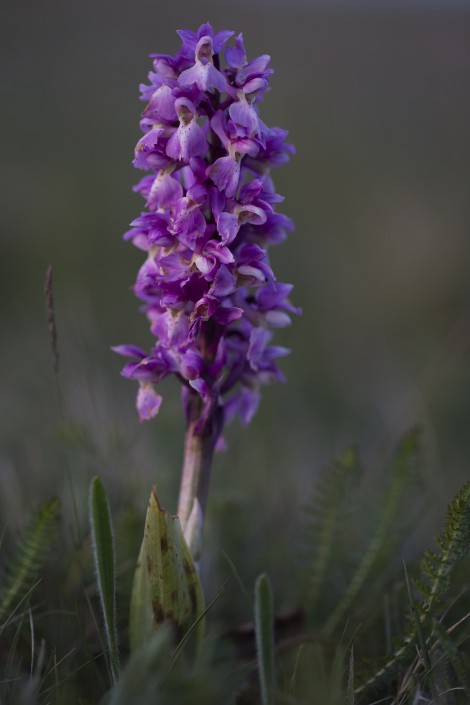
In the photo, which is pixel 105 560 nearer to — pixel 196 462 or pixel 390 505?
pixel 196 462

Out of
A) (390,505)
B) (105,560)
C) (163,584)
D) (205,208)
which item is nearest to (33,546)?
(105,560)

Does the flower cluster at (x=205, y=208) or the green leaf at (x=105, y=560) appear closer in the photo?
the green leaf at (x=105, y=560)

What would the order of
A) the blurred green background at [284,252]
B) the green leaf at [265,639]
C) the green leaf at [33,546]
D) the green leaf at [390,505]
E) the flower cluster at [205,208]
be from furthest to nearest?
the blurred green background at [284,252]
the green leaf at [390,505]
the green leaf at [33,546]
the flower cluster at [205,208]
the green leaf at [265,639]

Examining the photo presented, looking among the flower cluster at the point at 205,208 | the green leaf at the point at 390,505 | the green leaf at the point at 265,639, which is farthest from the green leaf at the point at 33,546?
the green leaf at the point at 390,505

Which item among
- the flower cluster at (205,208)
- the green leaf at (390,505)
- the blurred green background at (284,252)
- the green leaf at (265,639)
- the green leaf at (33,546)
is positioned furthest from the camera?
the blurred green background at (284,252)

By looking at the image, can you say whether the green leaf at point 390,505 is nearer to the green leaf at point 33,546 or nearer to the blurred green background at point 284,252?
the blurred green background at point 284,252

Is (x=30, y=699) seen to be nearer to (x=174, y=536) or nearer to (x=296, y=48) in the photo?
(x=174, y=536)

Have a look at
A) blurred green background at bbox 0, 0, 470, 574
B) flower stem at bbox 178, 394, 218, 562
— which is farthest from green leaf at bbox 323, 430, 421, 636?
flower stem at bbox 178, 394, 218, 562
